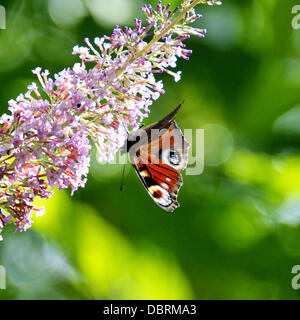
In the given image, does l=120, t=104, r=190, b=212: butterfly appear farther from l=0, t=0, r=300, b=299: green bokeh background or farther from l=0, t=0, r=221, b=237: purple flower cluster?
l=0, t=0, r=300, b=299: green bokeh background

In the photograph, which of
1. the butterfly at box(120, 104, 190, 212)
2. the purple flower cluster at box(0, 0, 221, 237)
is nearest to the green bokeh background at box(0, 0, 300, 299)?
the butterfly at box(120, 104, 190, 212)

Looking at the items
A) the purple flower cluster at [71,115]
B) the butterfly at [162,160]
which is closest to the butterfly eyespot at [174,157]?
the butterfly at [162,160]

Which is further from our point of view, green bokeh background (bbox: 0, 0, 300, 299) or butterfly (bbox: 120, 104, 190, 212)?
green bokeh background (bbox: 0, 0, 300, 299)

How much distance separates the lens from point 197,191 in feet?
7.66

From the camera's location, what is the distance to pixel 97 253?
2053 mm

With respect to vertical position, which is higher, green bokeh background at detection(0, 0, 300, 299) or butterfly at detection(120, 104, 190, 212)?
green bokeh background at detection(0, 0, 300, 299)

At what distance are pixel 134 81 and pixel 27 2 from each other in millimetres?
Answer: 2213

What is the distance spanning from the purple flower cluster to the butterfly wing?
0.26 meters

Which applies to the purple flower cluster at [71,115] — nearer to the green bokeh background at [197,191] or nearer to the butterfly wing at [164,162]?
the butterfly wing at [164,162]

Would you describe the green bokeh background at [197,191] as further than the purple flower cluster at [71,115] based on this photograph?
Yes

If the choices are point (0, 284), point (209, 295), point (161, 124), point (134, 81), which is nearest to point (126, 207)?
point (209, 295)

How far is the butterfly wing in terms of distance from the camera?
1108 millimetres

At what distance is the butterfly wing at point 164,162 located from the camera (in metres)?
1.11

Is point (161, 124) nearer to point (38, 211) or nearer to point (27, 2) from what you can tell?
point (38, 211)
